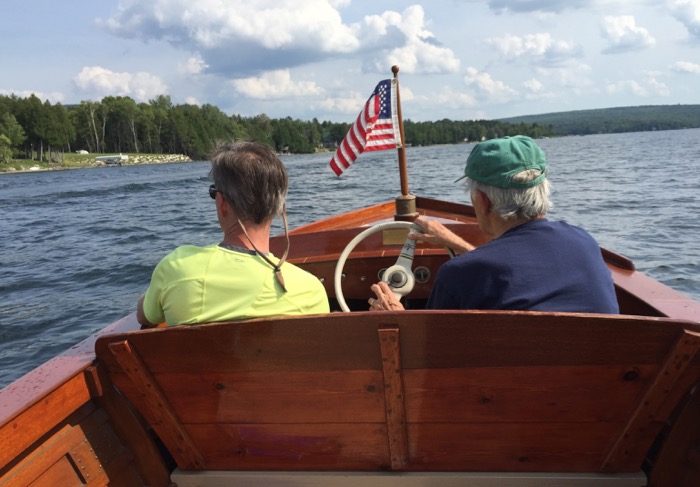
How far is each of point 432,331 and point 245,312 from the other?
0.61m

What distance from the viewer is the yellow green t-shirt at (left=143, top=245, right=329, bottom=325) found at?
1.99m

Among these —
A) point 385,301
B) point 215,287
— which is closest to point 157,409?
point 215,287

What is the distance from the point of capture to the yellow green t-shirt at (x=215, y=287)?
78.2 inches

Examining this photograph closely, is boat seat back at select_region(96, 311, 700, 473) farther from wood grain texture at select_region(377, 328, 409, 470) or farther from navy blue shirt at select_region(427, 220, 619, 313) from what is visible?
navy blue shirt at select_region(427, 220, 619, 313)

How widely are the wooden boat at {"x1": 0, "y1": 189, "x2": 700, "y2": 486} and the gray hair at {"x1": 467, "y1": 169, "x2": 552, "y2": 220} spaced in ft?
1.39

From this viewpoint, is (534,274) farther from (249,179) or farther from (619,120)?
(619,120)

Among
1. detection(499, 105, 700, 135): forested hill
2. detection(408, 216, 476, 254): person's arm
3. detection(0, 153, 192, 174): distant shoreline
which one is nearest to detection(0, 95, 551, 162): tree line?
detection(0, 153, 192, 174): distant shoreline

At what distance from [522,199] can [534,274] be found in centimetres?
25

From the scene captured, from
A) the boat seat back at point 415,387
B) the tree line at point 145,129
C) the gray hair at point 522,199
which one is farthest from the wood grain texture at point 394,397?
the tree line at point 145,129

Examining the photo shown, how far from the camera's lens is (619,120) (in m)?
Answer: 156

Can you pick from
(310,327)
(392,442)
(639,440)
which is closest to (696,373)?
(639,440)

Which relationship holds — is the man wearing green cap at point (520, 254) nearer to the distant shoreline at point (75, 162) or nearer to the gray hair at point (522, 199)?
the gray hair at point (522, 199)

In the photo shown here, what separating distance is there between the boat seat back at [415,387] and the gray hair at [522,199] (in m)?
0.42

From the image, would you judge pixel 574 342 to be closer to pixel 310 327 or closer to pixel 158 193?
pixel 310 327
